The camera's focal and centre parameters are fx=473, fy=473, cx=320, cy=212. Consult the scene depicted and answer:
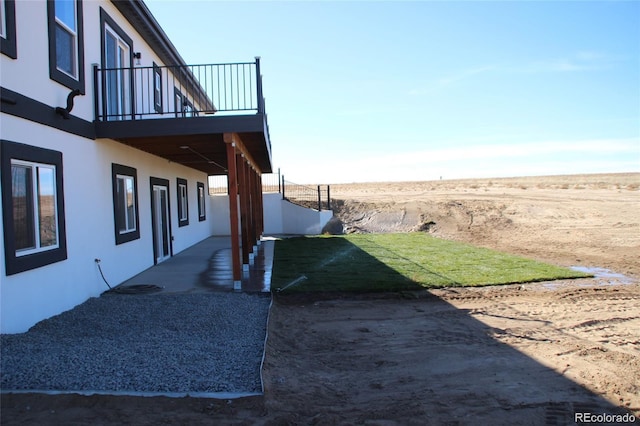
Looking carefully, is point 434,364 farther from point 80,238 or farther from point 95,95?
point 95,95

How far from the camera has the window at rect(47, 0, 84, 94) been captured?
22.2 ft

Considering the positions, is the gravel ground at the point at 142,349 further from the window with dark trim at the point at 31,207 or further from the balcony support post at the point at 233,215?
the balcony support post at the point at 233,215

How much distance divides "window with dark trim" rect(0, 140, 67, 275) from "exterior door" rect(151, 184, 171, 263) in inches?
197

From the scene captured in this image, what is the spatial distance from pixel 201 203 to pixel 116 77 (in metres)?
11.3

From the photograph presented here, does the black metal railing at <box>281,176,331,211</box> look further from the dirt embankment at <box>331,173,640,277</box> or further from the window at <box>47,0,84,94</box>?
the window at <box>47,0,84,94</box>

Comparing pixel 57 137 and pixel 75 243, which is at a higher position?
pixel 57 137

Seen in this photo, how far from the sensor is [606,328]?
6.80 m

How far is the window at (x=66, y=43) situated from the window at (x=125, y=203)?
2118 millimetres

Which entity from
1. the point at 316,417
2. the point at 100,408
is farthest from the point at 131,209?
the point at 316,417

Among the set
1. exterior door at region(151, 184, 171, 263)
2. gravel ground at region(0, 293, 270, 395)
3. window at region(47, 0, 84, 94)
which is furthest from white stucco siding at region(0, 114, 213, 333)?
window at region(47, 0, 84, 94)

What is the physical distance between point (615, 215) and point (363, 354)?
23426 mm

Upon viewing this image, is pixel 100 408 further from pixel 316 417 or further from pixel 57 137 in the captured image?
pixel 57 137

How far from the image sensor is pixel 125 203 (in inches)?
394

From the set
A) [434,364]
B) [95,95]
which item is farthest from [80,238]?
[434,364]
